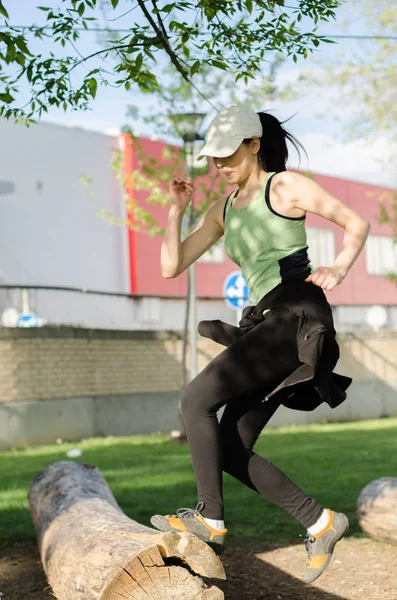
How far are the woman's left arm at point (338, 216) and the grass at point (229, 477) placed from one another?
3934 mm

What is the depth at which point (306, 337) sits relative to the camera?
13.9 feet

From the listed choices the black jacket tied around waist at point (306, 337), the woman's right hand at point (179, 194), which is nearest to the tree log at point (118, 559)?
the black jacket tied around waist at point (306, 337)

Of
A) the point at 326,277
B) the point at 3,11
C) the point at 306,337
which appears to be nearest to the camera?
the point at 326,277

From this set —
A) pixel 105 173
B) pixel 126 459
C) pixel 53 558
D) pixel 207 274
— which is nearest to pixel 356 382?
pixel 207 274

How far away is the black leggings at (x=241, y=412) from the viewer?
14.1 feet

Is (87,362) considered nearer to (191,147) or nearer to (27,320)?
(27,320)

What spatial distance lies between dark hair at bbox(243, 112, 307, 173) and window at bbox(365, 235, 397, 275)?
34.7 meters

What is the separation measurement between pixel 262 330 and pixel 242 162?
827 mm

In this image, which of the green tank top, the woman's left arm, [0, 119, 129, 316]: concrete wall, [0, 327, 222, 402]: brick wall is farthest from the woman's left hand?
[0, 119, 129, 316]: concrete wall

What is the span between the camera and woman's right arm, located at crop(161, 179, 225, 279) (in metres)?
4.66

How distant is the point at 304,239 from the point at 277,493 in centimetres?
121

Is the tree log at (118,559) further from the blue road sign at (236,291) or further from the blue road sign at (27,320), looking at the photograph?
the blue road sign at (236,291)

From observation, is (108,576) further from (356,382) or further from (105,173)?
(105,173)

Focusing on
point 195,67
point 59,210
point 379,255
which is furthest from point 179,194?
point 379,255
